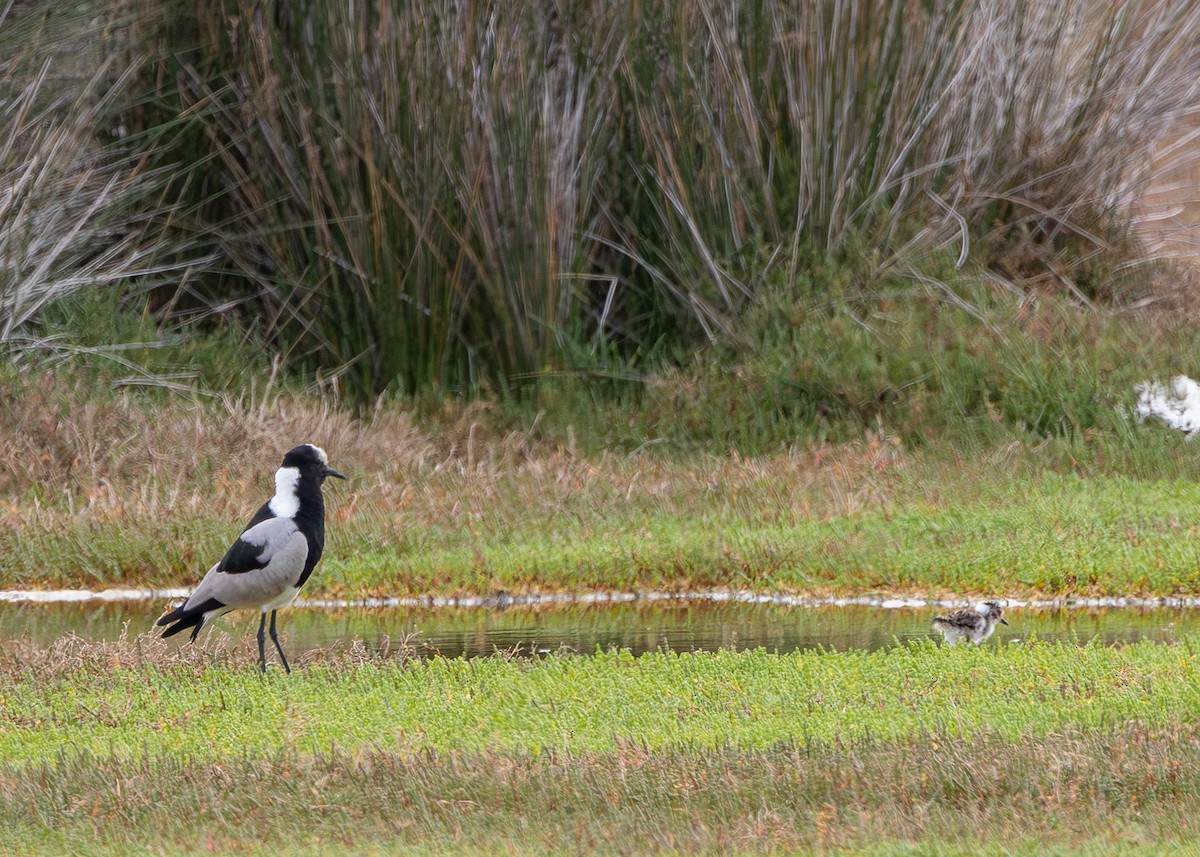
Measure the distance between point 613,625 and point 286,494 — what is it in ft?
7.00

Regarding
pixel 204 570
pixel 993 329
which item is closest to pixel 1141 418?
pixel 993 329

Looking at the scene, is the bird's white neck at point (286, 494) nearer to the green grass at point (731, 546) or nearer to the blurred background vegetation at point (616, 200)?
the green grass at point (731, 546)

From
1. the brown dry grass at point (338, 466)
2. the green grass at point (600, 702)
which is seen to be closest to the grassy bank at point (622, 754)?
the green grass at point (600, 702)

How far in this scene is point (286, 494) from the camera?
738 cm

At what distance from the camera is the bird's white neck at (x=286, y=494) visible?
734 centimetres

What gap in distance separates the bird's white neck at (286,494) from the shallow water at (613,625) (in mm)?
1073

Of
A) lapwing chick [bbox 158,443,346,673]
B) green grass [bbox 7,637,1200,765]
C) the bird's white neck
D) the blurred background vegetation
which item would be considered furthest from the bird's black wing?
the blurred background vegetation

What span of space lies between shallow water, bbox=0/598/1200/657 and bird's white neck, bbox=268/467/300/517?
1073 millimetres

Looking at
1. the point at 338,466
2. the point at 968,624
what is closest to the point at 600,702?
the point at 968,624

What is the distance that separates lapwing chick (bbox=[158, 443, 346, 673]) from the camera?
7.12 m

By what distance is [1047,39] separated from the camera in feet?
47.1

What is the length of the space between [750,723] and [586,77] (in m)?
8.88

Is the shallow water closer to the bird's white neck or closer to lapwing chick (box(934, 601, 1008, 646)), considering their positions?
lapwing chick (box(934, 601, 1008, 646))

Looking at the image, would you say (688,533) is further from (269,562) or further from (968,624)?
(269,562)
